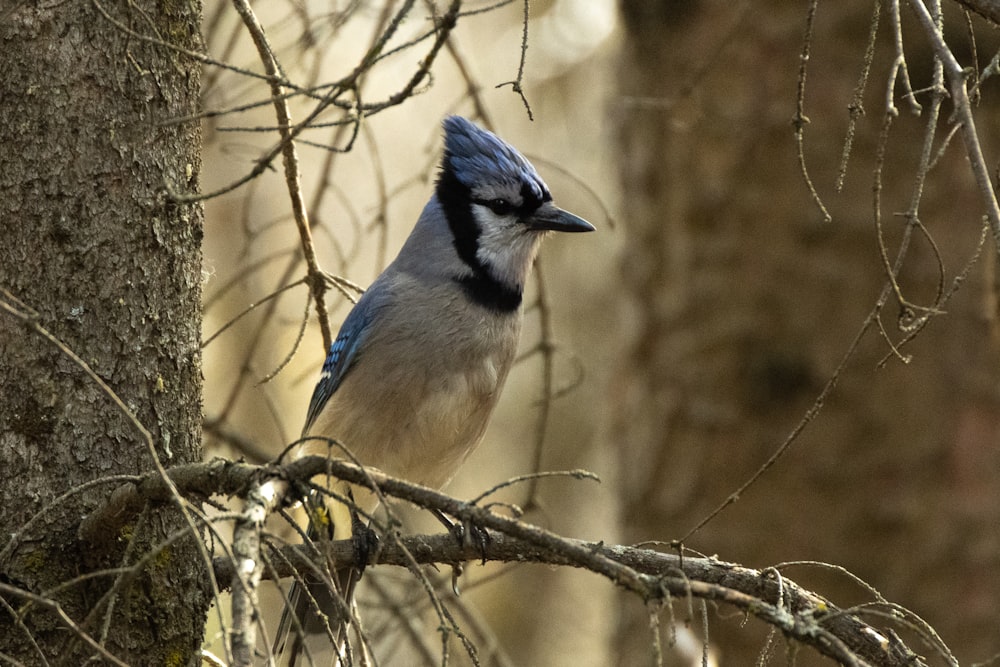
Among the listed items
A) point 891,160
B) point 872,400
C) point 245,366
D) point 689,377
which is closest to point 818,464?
point 872,400

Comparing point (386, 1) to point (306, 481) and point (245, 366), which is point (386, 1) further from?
point (306, 481)

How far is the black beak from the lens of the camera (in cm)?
314

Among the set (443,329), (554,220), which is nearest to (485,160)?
(554,220)

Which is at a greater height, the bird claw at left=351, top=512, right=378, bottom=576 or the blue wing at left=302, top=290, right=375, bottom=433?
the blue wing at left=302, top=290, right=375, bottom=433

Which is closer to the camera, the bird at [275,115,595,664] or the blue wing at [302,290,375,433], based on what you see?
the bird at [275,115,595,664]

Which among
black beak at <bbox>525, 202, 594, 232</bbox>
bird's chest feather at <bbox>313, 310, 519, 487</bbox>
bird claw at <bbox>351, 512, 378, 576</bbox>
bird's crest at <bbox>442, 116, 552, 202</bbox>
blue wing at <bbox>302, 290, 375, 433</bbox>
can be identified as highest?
bird's crest at <bbox>442, 116, 552, 202</bbox>

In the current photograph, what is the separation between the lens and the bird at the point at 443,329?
2.91 m

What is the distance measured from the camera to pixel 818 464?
3590 mm

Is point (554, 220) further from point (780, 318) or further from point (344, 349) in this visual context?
point (780, 318)

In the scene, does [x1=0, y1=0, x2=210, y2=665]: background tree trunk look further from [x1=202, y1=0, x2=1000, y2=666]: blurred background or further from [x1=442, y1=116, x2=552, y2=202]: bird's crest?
[x1=442, y1=116, x2=552, y2=202]: bird's crest

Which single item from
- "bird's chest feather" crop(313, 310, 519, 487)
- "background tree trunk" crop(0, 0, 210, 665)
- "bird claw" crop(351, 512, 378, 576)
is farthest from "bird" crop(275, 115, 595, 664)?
"background tree trunk" crop(0, 0, 210, 665)

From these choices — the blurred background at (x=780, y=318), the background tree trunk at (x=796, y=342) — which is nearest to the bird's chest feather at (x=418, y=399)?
the blurred background at (x=780, y=318)

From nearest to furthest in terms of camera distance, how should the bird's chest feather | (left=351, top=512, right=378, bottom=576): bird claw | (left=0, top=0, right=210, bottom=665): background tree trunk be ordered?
1. (left=0, top=0, right=210, bottom=665): background tree trunk
2. (left=351, top=512, right=378, bottom=576): bird claw
3. the bird's chest feather

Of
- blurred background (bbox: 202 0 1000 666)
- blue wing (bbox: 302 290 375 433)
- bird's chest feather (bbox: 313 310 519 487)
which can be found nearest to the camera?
bird's chest feather (bbox: 313 310 519 487)
